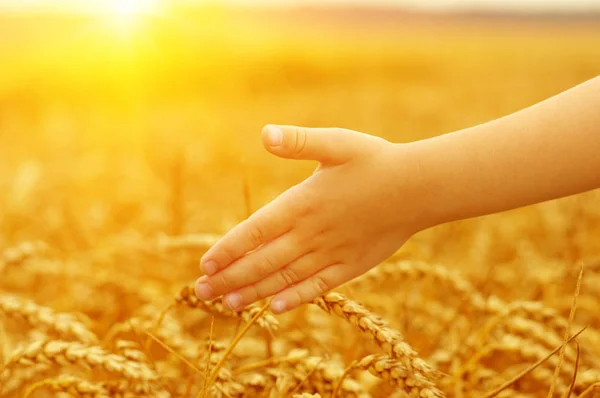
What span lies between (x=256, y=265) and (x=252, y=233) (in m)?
0.06

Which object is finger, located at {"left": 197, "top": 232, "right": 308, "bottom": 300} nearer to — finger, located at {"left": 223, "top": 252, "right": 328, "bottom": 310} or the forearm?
finger, located at {"left": 223, "top": 252, "right": 328, "bottom": 310}

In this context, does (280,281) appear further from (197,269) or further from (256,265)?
(197,269)

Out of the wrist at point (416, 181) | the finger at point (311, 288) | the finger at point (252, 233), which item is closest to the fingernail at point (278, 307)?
the finger at point (311, 288)

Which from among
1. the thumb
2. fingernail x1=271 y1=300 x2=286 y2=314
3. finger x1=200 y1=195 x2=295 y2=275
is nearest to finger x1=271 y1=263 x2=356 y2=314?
fingernail x1=271 y1=300 x2=286 y2=314

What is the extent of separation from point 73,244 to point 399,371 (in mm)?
1998

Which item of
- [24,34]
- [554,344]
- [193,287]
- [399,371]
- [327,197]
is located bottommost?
[554,344]

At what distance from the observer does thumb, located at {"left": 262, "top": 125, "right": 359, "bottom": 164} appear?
107cm

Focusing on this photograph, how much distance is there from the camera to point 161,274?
237 centimetres

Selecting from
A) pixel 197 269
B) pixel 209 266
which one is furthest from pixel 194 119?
pixel 209 266

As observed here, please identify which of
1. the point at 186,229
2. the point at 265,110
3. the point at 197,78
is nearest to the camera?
the point at 186,229

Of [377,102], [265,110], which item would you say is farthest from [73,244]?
[377,102]

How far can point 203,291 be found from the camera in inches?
45.8

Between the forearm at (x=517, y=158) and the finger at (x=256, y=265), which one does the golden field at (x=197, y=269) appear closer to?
the finger at (x=256, y=265)

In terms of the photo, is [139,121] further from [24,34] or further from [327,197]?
[24,34]
